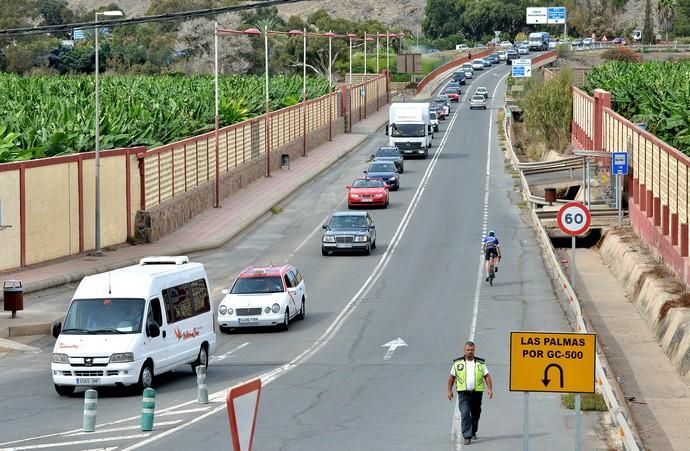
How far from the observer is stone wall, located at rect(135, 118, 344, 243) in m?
52.9

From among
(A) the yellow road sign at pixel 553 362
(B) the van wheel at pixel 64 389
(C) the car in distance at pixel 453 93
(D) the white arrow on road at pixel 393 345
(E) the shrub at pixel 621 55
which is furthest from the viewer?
(E) the shrub at pixel 621 55

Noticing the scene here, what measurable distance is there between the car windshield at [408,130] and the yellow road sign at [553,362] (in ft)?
228

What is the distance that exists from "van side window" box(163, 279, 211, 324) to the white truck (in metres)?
57.6

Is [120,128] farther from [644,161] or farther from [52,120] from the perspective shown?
[644,161]

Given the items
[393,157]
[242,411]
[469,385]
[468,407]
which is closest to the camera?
[242,411]

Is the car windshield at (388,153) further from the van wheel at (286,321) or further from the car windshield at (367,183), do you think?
the van wheel at (286,321)

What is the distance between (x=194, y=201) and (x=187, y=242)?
7.68 m

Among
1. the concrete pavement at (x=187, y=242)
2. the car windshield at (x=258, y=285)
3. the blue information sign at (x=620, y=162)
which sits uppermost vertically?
the blue information sign at (x=620, y=162)

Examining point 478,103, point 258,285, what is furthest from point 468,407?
point 478,103

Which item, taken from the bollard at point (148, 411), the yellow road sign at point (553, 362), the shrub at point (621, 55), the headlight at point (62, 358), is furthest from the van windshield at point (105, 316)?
the shrub at point (621, 55)

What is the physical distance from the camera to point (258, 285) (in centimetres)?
3575

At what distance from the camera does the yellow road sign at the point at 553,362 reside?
17.0m

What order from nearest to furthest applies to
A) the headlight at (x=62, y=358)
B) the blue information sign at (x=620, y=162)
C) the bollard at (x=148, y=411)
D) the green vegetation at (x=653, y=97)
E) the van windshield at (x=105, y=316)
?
the bollard at (x=148, y=411), the headlight at (x=62, y=358), the van windshield at (x=105, y=316), the blue information sign at (x=620, y=162), the green vegetation at (x=653, y=97)

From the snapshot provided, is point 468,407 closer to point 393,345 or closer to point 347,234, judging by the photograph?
point 393,345
